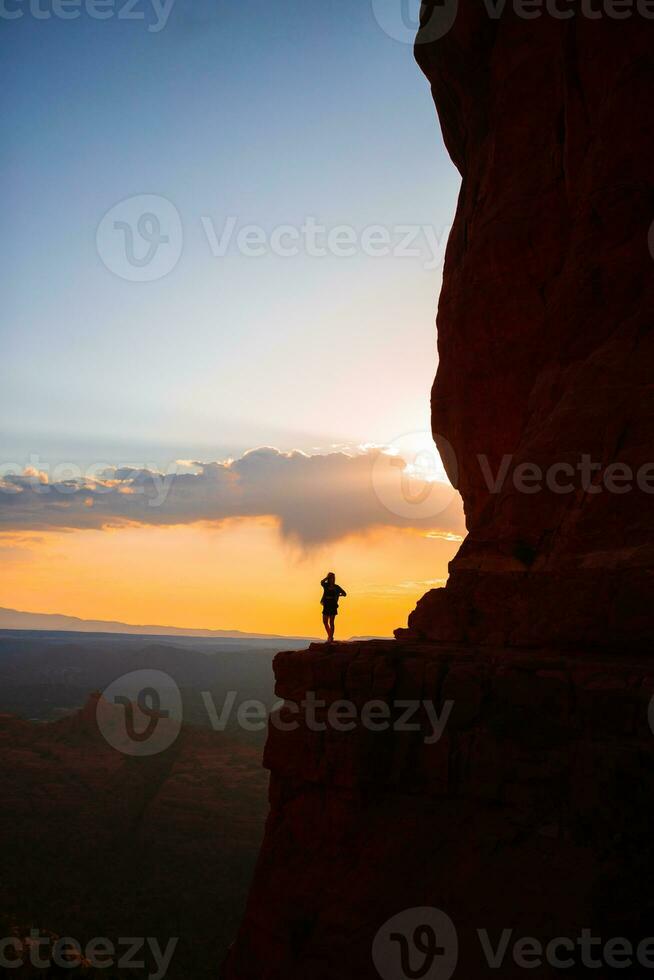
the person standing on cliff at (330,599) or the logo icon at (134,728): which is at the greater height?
the person standing on cliff at (330,599)

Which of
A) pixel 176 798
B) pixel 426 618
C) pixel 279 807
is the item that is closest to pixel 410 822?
pixel 279 807

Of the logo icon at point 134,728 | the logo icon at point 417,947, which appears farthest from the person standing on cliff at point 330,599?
the logo icon at point 134,728

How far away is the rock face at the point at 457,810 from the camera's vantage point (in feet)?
40.1

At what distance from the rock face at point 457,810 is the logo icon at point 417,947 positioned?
4.3 inches

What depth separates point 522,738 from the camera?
45.3ft

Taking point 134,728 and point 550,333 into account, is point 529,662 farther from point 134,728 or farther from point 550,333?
point 134,728

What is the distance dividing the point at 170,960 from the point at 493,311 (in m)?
35.2

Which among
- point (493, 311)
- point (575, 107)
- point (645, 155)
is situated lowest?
point (493, 311)

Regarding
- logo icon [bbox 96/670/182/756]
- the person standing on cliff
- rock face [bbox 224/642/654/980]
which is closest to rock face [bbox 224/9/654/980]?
rock face [bbox 224/642/654/980]

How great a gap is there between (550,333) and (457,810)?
11.6 meters

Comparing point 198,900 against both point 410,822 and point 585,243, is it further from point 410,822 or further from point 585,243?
point 585,243

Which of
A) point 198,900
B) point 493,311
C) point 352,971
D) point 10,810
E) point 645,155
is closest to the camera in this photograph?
point 352,971

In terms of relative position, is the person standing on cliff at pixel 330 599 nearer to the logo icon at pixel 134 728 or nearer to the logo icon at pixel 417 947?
the logo icon at pixel 417 947

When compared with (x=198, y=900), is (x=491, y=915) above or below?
above
